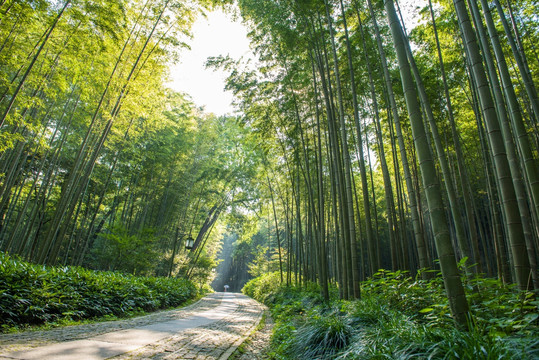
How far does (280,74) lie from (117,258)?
7.13 metres

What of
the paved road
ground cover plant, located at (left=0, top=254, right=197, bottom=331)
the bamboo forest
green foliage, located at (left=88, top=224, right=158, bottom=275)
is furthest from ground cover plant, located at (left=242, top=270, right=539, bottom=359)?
green foliage, located at (left=88, top=224, right=158, bottom=275)

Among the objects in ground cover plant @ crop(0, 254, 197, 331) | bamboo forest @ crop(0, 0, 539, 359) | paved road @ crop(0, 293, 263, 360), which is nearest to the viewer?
bamboo forest @ crop(0, 0, 539, 359)

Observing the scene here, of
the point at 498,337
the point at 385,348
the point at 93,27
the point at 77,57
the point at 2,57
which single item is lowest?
the point at 385,348

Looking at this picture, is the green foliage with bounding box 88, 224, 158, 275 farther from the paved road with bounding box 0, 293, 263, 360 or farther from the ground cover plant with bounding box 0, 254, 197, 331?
the paved road with bounding box 0, 293, 263, 360

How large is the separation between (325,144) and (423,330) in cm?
489

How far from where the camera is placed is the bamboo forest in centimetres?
172

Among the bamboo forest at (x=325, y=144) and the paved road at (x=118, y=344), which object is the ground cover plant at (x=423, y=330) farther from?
the paved road at (x=118, y=344)

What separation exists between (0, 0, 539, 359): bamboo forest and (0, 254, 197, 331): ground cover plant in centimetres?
2

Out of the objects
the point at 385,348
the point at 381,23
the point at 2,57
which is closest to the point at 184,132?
the point at 2,57

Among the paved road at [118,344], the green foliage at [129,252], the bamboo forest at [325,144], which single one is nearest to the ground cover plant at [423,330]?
the bamboo forest at [325,144]

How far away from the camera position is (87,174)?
204 inches

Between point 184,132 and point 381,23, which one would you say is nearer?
point 381,23

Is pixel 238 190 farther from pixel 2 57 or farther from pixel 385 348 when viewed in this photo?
pixel 385 348

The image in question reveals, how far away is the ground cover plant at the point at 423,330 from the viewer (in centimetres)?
120
